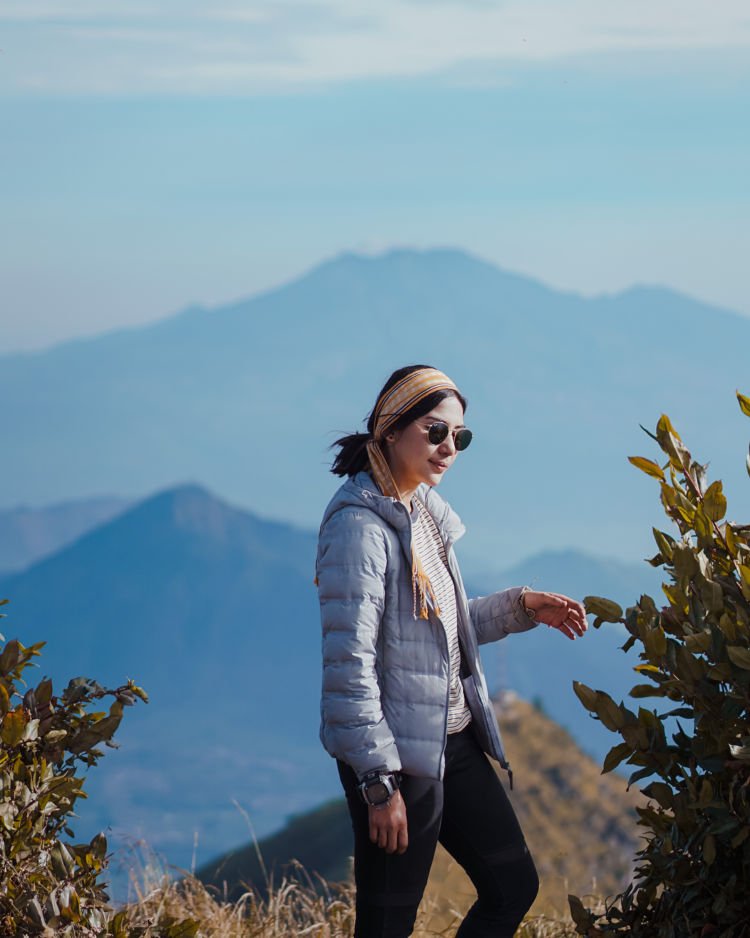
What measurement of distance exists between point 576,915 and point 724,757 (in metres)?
0.66

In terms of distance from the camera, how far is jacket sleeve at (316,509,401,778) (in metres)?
3.25

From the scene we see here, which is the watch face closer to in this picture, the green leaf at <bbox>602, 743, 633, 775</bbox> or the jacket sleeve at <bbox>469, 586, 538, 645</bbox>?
the green leaf at <bbox>602, 743, 633, 775</bbox>

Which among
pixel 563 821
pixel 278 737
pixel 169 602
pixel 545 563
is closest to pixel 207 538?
pixel 169 602

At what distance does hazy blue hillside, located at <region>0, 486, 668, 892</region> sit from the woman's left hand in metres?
120

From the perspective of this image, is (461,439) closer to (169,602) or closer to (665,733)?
(665,733)

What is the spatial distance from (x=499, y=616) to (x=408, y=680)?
46cm

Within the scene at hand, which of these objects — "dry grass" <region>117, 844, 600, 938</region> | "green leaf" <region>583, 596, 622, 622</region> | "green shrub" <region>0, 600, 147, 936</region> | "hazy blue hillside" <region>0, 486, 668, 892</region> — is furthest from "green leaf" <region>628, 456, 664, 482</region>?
"hazy blue hillside" <region>0, 486, 668, 892</region>

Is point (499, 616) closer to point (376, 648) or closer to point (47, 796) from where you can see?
point (376, 648)

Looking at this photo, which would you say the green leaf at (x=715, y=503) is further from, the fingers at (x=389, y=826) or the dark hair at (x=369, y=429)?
the fingers at (x=389, y=826)

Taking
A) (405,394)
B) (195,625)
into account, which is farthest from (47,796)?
(195,625)

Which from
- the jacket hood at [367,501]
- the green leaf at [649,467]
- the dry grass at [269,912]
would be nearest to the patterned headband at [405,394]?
the jacket hood at [367,501]

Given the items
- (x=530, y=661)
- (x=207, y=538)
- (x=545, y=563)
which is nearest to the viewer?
(x=530, y=661)

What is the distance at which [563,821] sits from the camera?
27.5m

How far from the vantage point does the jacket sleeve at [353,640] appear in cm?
325
